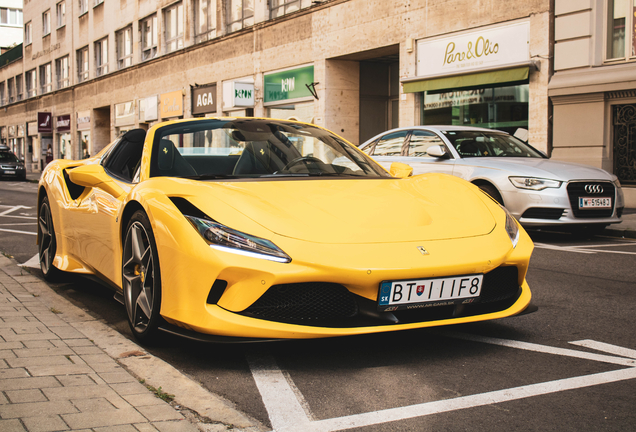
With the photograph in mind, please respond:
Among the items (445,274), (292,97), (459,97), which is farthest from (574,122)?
(445,274)

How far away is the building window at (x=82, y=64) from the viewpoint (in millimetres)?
40281

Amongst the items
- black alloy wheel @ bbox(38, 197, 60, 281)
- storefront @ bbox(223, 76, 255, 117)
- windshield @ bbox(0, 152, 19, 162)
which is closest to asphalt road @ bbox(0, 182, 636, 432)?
black alloy wheel @ bbox(38, 197, 60, 281)

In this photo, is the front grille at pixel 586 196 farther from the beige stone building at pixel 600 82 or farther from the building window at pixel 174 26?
the building window at pixel 174 26

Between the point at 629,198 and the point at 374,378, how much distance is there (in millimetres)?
12201

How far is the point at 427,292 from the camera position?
3.19 metres

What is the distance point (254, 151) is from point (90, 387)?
2075mm

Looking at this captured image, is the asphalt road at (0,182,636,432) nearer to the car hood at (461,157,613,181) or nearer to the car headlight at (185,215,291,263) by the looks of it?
the car headlight at (185,215,291,263)

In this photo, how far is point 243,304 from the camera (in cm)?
308

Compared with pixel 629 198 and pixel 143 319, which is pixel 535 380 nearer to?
pixel 143 319

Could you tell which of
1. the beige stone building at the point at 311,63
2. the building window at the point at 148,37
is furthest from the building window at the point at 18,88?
the building window at the point at 148,37

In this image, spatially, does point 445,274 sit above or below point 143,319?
above

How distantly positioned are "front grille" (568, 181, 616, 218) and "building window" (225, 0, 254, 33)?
A: 59.7ft

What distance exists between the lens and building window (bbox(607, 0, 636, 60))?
13531mm

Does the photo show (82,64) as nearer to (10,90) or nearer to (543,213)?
(10,90)
